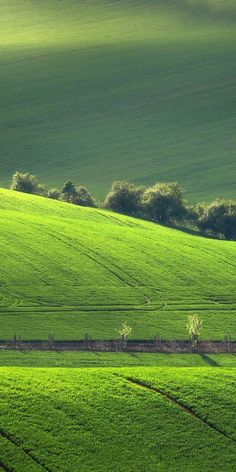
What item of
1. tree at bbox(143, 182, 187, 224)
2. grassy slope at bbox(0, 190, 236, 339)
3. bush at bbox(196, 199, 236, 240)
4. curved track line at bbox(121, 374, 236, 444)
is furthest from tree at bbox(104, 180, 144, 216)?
curved track line at bbox(121, 374, 236, 444)

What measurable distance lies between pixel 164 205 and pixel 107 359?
56081mm

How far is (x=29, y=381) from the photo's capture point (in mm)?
48062

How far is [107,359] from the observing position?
6350 cm

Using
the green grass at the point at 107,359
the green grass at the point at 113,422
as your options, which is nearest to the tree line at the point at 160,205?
the green grass at the point at 107,359

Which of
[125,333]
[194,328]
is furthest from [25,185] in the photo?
[125,333]

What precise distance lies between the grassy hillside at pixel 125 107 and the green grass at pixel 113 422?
86799 millimetres

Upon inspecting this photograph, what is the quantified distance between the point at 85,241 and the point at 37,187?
41017 mm

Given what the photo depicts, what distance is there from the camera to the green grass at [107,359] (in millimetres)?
61312

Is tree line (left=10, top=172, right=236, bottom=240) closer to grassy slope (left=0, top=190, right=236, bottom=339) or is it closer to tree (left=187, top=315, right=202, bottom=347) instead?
grassy slope (left=0, top=190, right=236, bottom=339)

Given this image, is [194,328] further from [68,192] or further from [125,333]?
[68,192]

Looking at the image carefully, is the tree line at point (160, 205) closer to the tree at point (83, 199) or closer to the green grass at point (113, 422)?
the tree at point (83, 199)

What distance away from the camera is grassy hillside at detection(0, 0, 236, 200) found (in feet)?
491

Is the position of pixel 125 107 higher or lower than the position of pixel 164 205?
higher

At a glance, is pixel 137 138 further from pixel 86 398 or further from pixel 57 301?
pixel 86 398
